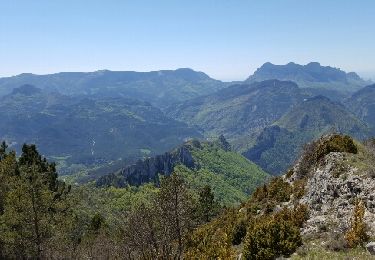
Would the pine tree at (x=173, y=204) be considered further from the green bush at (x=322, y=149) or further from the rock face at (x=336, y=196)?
the green bush at (x=322, y=149)

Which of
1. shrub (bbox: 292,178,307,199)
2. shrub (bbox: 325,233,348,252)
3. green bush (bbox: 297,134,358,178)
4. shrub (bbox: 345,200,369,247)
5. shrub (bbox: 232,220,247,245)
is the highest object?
green bush (bbox: 297,134,358,178)

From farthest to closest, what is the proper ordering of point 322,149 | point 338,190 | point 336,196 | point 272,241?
point 322,149 < point 338,190 < point 336,196 < point 272,241

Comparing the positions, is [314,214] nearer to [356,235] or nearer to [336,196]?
[336,196]

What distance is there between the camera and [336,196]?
102 feet

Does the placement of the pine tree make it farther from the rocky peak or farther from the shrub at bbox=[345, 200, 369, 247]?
the shrub at bbox=[345, 200, 369, 247]

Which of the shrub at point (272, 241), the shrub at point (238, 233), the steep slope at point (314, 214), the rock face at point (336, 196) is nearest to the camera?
the steep slope at point (314, 214)

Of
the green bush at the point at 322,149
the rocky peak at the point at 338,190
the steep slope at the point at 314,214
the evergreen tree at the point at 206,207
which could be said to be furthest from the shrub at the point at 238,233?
the evergreen tree at the point at 206,207

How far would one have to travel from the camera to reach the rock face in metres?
26.9

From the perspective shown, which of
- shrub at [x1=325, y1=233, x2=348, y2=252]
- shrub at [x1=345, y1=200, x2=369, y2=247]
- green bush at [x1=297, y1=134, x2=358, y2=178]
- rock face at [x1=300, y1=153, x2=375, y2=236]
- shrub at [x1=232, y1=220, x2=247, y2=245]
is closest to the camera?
shrub at [x1=345, y1=200, x2=369, y2=247]

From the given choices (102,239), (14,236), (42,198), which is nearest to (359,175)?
(42,198)

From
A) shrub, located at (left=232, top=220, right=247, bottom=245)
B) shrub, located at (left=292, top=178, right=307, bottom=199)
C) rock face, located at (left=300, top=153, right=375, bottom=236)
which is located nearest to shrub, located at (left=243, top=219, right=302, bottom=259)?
rock face, located at (left=300, top=153, right=375, bottom=236)

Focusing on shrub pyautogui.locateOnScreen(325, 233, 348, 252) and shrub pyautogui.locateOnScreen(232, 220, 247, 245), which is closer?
shrub pyautogui.locateOnScreen(325, 233, 348, 252)

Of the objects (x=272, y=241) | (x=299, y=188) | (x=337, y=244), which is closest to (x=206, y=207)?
(x=299, y=188)

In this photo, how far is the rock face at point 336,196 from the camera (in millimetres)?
26906
